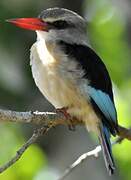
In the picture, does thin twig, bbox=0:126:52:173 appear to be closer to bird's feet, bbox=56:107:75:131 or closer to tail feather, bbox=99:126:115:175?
bird's feet, bbox=56:107:75:131

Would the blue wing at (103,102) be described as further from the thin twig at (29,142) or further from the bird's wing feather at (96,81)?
the thin twig at (29,142)

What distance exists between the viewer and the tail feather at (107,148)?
514 centimetres

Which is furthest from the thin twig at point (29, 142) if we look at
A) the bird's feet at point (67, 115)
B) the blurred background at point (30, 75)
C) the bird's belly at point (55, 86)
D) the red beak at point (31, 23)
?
the blurred background at point (30, 75)

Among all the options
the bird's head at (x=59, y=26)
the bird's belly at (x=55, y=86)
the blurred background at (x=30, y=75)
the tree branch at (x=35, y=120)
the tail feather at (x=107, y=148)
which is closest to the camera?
the tree branch at (x=35, y=120)

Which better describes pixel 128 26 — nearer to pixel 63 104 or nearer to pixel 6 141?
pixel 6 141

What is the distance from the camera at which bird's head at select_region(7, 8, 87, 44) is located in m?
5.55

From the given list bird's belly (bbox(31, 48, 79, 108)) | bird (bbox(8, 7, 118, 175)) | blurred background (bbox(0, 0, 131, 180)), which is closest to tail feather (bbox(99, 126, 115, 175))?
bird (bbox(8, 7, 118, 175))

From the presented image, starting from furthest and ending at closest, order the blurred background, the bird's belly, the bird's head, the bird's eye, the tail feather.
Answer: the blurred background
the bird's eye
the bird's head
the bird's belly
the tail feather

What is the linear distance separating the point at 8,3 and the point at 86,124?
2312 millimetres

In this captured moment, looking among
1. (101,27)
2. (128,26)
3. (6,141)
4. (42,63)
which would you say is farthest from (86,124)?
(101,27)

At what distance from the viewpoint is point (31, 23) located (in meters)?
5.46

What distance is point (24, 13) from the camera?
738cm

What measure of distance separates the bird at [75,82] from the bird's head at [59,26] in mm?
20

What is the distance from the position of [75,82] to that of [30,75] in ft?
7.08
